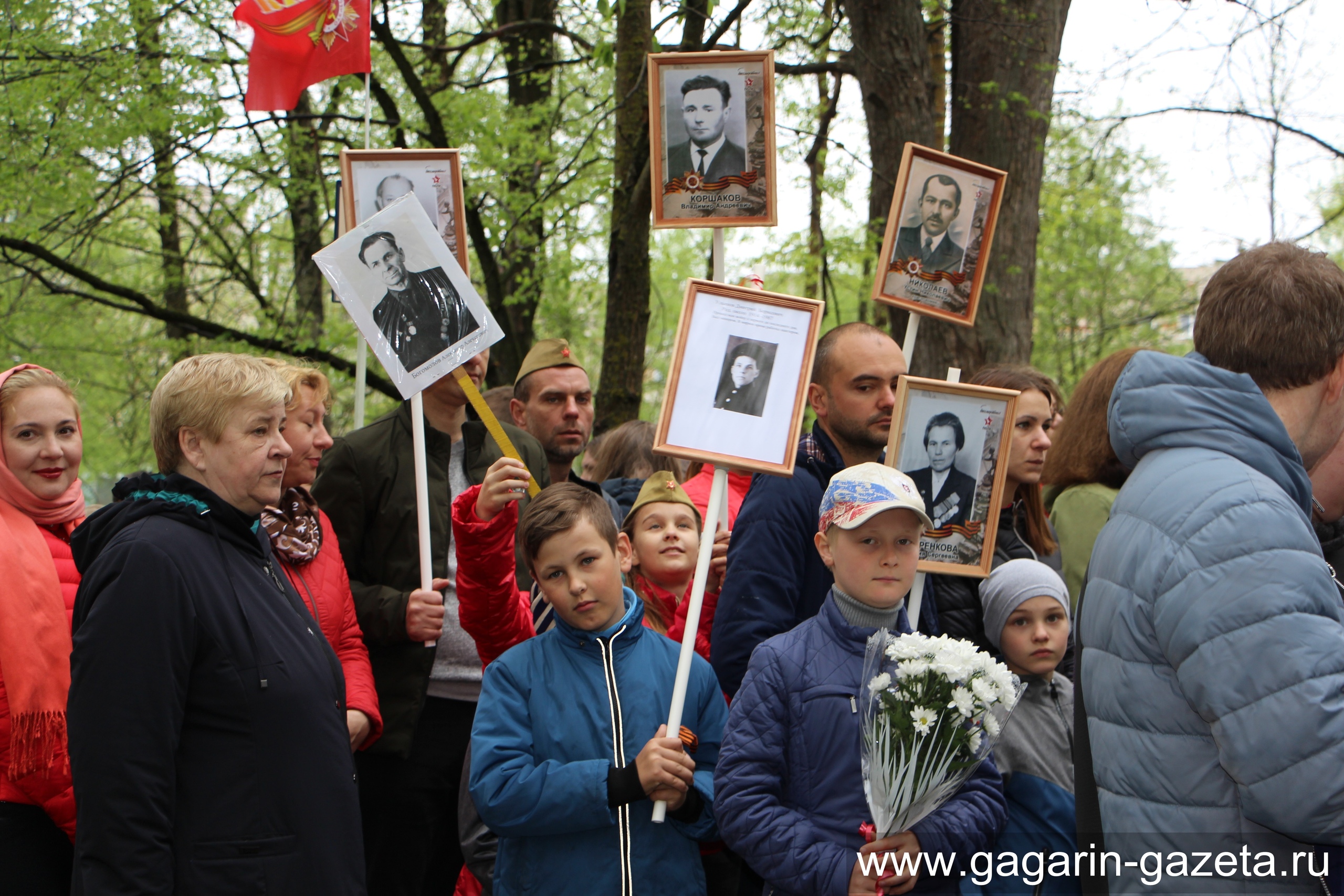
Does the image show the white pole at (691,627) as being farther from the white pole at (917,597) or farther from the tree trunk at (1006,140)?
the tree trunk at (1006,140)

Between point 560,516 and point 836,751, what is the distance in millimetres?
1004

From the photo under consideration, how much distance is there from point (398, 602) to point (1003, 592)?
197 cm

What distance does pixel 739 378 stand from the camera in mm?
3174

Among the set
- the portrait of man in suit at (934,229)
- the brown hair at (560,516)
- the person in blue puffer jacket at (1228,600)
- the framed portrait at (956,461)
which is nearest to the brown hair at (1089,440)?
the framed portrait at (956,461)

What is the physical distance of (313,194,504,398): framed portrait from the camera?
143 inches

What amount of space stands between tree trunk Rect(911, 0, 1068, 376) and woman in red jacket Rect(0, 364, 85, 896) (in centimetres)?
468

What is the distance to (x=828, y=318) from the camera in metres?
→ 17.7

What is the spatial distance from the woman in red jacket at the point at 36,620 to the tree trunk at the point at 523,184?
6.46 m

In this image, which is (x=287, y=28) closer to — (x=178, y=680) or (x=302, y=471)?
(x=302, y=471)

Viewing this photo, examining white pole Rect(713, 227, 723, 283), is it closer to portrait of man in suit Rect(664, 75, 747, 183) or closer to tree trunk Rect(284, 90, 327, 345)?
portrait of man in suit Rect(664, 75, 747, 183)

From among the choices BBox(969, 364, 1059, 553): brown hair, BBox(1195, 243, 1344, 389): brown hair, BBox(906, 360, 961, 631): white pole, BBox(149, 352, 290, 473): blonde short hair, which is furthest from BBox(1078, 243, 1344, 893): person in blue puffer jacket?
BBox(149, 352, 290, 473): blonde short hair

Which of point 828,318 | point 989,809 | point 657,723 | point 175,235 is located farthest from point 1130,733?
point 828,318

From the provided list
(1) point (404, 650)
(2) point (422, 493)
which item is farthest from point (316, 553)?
(1) point (404, 650)

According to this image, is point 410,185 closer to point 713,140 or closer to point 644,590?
point 713,140
